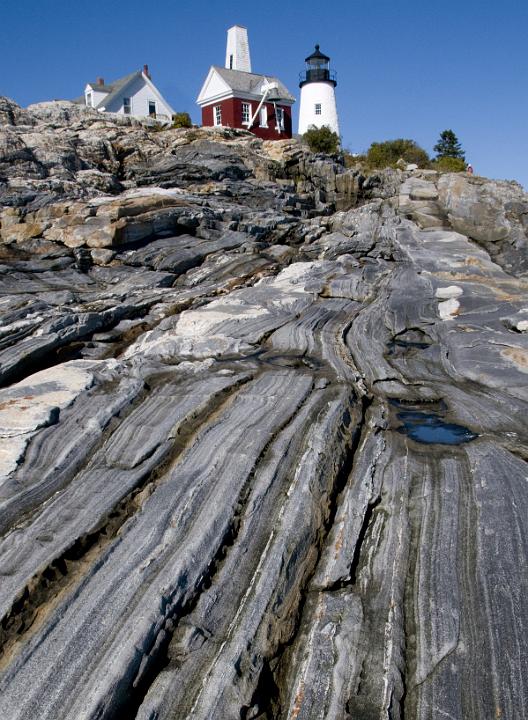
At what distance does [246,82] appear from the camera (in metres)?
60.3

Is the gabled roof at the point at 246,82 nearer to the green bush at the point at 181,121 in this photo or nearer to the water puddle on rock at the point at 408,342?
the green bush at the point at 181,121

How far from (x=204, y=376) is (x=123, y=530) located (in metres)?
5.42

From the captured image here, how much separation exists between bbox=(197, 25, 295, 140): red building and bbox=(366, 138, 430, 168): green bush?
1263cm

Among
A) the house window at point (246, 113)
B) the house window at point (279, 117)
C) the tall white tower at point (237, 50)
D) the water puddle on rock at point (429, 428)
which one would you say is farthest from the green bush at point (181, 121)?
the water puddle on rock at point (429, 428)

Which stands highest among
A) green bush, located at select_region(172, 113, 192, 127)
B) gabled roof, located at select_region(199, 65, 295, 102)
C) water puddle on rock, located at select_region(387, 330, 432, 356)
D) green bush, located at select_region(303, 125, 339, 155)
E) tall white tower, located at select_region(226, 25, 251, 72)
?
tall white tower, located at select_region(226, 25, 251, 72)

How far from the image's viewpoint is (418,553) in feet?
24.8

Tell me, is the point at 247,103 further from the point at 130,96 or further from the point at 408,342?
the point at 408,342

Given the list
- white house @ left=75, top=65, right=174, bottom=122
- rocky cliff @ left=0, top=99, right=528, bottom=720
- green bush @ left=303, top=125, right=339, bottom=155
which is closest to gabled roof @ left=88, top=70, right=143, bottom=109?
white house @ left=75, top=65, right=174, bottom=122

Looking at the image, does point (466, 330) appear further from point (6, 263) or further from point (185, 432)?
point (6, 263)

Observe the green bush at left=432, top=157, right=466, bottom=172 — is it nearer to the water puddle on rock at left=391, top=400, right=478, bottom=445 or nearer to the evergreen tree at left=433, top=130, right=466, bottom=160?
the evergreen tree at left=433, top=130, right=466, bottom=160

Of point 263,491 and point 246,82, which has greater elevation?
point 246,82

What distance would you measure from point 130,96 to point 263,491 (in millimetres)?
65313

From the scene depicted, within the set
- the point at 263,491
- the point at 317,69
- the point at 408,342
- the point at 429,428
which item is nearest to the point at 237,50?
the point at 317,69

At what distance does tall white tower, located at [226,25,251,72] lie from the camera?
6831cm
